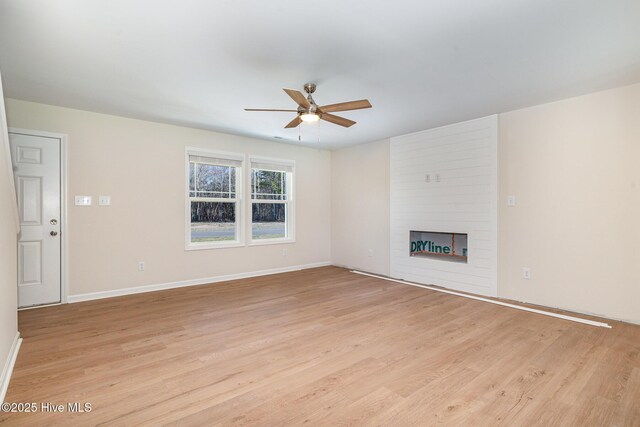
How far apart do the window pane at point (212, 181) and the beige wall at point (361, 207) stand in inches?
84.9

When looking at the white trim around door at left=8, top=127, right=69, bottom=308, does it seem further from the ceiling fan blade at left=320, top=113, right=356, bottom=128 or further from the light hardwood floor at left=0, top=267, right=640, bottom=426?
the ceiling fan blade at left=320, top=113, right=356, bottom=128

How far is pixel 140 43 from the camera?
240cm

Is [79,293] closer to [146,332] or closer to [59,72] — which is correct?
[146,332]

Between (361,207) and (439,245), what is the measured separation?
5.17ft

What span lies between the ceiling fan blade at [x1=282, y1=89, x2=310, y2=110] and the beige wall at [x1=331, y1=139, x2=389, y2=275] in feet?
9.62

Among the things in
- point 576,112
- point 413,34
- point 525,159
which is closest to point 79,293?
point 413,34

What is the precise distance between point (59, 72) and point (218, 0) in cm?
203

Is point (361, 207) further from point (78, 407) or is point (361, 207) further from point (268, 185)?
point (78, 407)

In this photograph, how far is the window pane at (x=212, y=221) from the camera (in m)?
4.99

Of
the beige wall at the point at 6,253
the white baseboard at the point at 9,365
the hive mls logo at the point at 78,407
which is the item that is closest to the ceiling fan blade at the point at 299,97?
the beige wall at the point at 6,253

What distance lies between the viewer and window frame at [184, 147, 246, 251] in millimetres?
4824

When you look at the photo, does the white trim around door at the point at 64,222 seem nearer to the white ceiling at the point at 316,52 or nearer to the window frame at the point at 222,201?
the white ceiling at the point at 316,52

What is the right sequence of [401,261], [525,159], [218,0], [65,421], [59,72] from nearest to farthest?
1. [65,421]
2. [218,0]
3. [59,72]
4. [525,159]
5. [401,261]

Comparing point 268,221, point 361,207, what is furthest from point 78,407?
point 361,207
